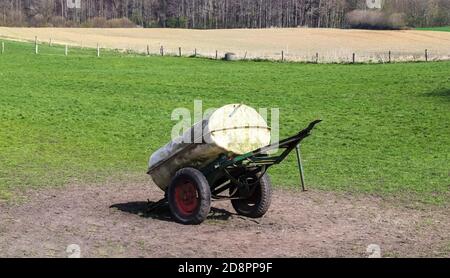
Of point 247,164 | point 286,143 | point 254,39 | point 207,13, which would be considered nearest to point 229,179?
point 247,164

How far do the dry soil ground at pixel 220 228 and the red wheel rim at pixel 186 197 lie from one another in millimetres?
301

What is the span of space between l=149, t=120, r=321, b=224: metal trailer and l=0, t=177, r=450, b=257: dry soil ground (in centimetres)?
25

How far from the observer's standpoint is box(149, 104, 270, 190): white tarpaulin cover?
10812 millimetres

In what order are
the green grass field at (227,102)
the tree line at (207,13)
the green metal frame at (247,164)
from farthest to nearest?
the tree line at (207,13), the green grass field at (227,102), the green metal frame at (247,164)

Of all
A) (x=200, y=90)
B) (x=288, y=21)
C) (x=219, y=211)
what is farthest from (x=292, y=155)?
(x=288, y=21)

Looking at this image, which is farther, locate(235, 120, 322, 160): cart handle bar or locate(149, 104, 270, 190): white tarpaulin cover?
locate(149, 104, 270, 190): white tarpaulin cover


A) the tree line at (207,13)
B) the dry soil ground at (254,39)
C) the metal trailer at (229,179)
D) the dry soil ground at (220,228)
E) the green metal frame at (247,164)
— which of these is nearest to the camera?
the dry soil ground at (220,228)

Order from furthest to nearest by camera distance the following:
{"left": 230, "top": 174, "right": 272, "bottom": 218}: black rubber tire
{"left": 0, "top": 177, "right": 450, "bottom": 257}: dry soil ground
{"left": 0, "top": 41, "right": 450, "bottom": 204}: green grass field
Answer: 1. {"left": 0, "top": 41, "right": 450, "bottom": 204}: green grass field
2. {"left": 230, "top": 174, "right": 272, "bottom": 218}: black rubber tire
3. {"left": 0, "top": 177, "right": 450, "bottom": 257}: dry soil ground

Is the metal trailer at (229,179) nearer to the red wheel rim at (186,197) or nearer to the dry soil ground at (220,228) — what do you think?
the red wheel rim at (186,197)

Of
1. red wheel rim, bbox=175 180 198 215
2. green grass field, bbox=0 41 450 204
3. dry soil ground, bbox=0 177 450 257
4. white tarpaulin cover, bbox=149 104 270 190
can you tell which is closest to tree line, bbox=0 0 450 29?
green grass field, bbox=0 41 450 204

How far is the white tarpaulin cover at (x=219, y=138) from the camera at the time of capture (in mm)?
10812

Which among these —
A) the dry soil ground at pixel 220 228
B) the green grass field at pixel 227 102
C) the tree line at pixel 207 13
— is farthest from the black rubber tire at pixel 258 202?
the tree line at pixel 207 13

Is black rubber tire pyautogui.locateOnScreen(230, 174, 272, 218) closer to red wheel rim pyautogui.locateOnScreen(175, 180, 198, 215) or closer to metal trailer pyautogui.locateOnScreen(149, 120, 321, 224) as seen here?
metal trailer pyautogui.locateOnScreen(149, 120, 321, 224)
